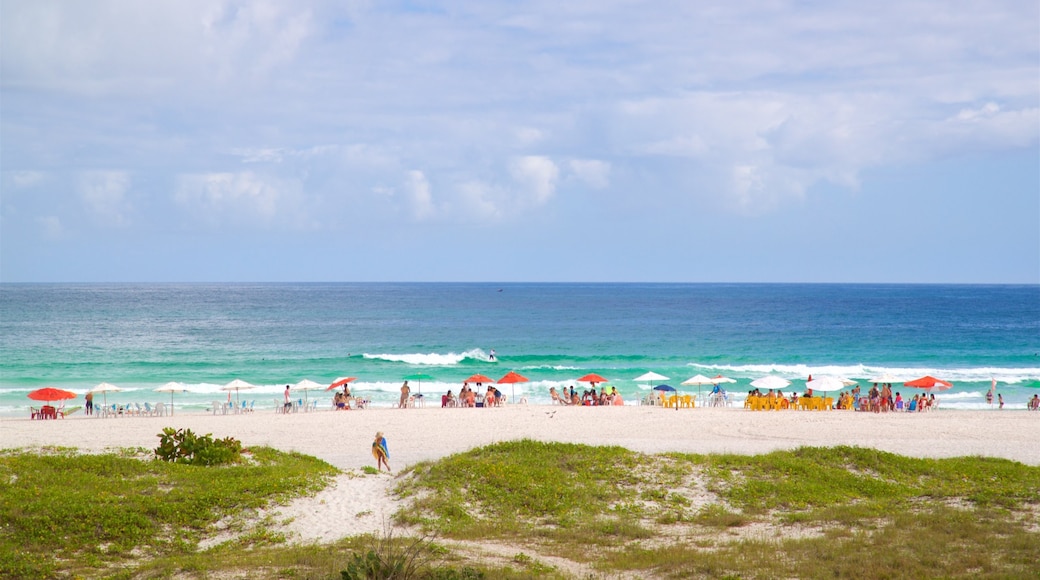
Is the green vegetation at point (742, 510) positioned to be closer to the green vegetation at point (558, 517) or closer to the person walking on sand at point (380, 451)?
the green vegetation at point (558, 517)

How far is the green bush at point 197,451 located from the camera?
15.8 metres

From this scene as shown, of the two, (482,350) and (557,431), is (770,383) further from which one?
(482,350)

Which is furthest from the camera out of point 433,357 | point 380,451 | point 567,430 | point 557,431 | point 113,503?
point 433,357

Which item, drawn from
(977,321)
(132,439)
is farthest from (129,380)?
(977,321)

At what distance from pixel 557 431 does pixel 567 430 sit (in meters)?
0.38

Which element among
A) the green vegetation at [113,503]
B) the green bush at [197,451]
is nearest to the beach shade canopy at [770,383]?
the green vegetation at [113,503]

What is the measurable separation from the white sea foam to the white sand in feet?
68.8

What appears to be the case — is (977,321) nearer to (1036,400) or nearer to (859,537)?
(1036,400)

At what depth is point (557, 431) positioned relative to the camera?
989 inches

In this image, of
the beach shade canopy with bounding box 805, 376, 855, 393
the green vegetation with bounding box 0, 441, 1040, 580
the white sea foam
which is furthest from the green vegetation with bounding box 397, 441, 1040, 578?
the white sea foam

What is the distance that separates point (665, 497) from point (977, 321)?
8569 centimetres

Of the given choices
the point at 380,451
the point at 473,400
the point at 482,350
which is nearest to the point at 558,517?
the point at 380,451

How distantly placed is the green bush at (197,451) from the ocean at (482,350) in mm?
17805

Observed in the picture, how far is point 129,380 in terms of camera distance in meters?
42.7
